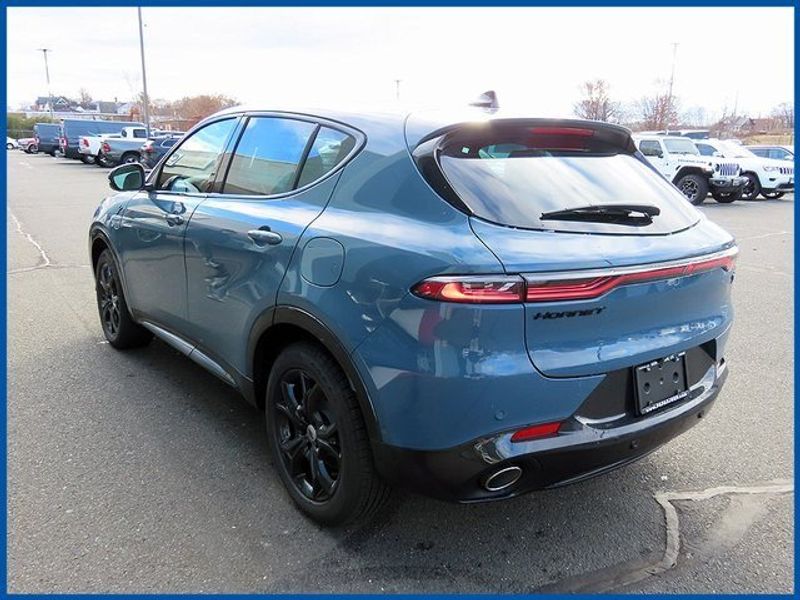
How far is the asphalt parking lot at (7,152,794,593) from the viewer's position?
2.45 metres

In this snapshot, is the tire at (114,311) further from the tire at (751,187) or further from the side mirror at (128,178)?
the tire at (751,187)

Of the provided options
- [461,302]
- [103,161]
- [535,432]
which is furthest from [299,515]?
[103,161]

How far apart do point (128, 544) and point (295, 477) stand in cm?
71

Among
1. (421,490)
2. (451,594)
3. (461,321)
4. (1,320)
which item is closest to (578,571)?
(451,594)

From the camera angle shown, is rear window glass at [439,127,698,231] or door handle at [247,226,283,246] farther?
door handle at [247,226,283,246]

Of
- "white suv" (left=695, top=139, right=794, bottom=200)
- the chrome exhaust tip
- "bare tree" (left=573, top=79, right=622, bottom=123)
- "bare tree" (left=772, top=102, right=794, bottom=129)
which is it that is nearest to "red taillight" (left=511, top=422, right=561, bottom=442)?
the chrome exhaust tip

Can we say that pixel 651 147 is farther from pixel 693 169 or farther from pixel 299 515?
pixel 299 515

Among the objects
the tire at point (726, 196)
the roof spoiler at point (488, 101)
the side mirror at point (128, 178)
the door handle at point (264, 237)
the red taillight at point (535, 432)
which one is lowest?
the tire at point (726, 196)

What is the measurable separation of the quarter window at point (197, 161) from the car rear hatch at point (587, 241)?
1.58 m

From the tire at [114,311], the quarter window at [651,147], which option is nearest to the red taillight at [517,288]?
the tire at [114,311]

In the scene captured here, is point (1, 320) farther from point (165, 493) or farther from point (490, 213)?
point (490, 213)

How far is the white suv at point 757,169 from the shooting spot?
60.8 ft

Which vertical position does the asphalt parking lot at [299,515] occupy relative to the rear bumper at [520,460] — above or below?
below

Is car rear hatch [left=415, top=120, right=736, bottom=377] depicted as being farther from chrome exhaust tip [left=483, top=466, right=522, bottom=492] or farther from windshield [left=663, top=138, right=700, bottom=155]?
windshield [left=663, top=138, right=700, bottom=155]
